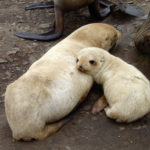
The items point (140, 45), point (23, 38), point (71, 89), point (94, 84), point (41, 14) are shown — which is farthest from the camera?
point (41, 14)

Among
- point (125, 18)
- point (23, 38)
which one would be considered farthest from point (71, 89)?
point (125, 18)

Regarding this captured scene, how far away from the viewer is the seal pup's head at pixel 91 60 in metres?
3.80

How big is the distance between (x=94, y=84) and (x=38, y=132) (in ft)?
4.41

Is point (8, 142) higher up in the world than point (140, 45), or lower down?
lower down

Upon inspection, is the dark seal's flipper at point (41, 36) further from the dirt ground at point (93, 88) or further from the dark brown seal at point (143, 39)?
the dark brown seal at point (143, 39)

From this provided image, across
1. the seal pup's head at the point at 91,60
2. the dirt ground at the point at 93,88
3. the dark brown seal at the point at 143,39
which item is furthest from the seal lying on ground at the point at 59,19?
the seal pup's head at the point at 91,60

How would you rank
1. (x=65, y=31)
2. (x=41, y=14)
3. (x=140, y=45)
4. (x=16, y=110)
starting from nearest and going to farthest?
(x=16, y=110), (x=140, y=45), (x=65, y=31), (x=41, y=14)

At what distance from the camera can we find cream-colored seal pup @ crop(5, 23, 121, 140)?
3221 millimetres

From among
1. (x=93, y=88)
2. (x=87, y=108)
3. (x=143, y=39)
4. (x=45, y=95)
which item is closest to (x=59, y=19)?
(x=143, y=39)

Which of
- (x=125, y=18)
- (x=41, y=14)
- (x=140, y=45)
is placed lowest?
(x=41, y=14)

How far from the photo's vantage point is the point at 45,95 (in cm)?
332

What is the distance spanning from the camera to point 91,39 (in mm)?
4516

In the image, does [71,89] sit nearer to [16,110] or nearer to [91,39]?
[16,110]

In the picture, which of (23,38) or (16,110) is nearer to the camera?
(16,110)
